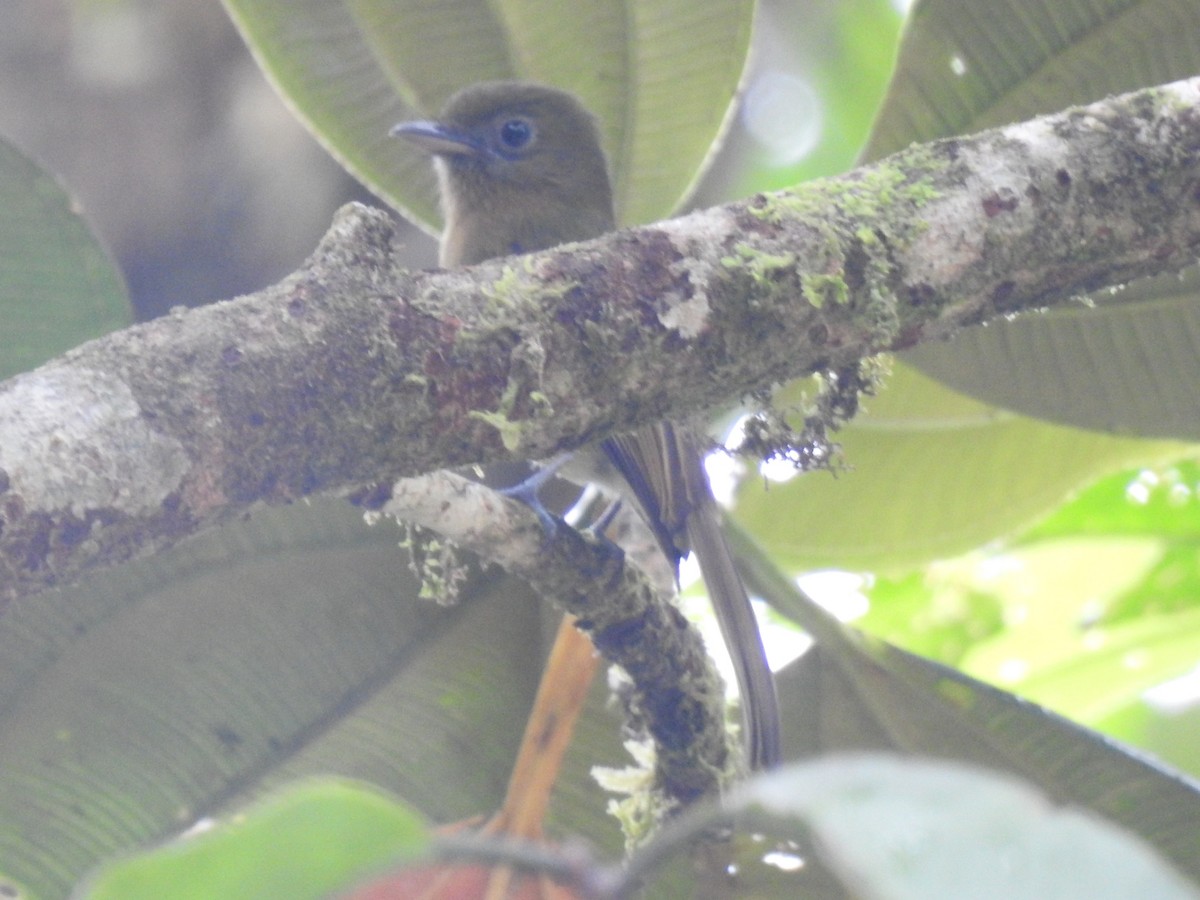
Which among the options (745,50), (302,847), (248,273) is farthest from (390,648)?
(302,847)

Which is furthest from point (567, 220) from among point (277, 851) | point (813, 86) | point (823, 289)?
point (277, 851)

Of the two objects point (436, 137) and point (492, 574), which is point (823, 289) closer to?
point (492, 574)

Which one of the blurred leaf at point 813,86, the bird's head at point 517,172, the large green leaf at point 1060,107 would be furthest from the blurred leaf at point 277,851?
the blurred leaf at point 813,86

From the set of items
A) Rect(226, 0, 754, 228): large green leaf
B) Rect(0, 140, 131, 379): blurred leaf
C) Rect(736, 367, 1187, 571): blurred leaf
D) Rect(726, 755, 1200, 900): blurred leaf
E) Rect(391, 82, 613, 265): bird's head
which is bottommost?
Rect(726, 755, 1200, 900): blurred leaf

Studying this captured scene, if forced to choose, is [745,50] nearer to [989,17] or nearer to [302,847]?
[989,17]

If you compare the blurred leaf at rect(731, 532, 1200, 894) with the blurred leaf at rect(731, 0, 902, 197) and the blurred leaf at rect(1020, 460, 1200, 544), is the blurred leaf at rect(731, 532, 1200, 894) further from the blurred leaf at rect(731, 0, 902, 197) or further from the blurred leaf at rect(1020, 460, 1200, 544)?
the blurred leaf at rect(731, 0, 902, 197)

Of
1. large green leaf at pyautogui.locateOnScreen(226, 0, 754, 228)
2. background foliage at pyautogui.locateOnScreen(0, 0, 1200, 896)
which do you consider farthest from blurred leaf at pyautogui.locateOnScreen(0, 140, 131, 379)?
large green leaf at pyautogui.locateOnScreen(226, 0, 754, 228)
